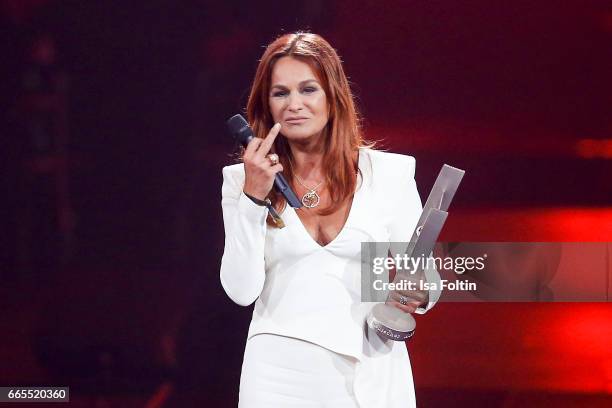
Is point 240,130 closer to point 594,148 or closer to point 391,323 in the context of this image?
point 391,323

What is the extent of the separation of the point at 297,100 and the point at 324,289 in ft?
1.15

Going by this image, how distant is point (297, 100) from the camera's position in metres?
1.50

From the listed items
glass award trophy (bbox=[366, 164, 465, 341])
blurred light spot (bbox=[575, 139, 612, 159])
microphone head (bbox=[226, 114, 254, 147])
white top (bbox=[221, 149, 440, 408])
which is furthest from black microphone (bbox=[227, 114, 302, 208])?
blurred light spot (bbox=[575, 139, 612, 159])

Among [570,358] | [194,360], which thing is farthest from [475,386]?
[194,360]

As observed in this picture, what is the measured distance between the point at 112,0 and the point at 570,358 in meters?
1.81

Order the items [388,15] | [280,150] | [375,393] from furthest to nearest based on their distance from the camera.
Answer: [388,15], [280,150], [375,393]

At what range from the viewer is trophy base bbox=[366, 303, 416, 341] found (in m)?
1.39

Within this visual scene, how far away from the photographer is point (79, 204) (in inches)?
100

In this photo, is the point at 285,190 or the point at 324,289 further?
the point at 324,289

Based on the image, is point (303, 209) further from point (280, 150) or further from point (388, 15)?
point (388, 15)

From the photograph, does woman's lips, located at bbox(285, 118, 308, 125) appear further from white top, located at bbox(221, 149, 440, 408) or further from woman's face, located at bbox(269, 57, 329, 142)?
white top, located at bbox(221, 149, 440, 408)

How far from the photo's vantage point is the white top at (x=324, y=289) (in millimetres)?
1449

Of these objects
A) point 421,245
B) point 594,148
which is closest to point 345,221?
point 421,245

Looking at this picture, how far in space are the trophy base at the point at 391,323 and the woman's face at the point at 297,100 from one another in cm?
36
